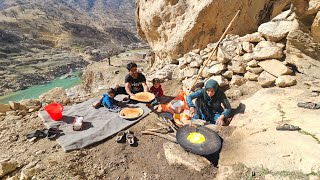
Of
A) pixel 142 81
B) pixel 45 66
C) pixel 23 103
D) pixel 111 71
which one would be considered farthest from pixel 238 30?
pixel 45 66

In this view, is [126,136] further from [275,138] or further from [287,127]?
[287,127]

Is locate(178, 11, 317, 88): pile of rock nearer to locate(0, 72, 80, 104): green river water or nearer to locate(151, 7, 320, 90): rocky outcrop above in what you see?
locate(151, 7, 320, 90): rocky outcrop above

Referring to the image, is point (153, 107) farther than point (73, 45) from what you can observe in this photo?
No

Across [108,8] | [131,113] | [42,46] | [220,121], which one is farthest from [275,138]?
[108,8]

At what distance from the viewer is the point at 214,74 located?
578cm

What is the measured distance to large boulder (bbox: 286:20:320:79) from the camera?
14.1 ft

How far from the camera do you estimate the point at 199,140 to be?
3.58 m

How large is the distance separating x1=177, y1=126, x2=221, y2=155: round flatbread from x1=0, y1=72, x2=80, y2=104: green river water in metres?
23.2

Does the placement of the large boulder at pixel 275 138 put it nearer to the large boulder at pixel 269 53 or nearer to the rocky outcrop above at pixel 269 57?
the rocky outcrop above at pixel 269 57

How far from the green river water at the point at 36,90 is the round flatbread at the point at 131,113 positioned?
854 inches

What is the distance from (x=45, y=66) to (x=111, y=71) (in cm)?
1935

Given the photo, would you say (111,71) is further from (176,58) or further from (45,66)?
(45,66)

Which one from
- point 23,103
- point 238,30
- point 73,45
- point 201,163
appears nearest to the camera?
point 201,163

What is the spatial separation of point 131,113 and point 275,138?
2.57 m
